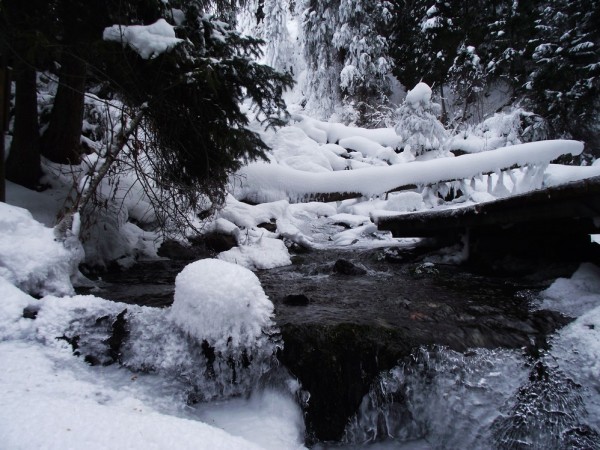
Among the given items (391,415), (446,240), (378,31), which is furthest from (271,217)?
(378,31)

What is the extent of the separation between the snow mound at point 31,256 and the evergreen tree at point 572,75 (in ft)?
48.8

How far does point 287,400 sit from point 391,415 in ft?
2.26

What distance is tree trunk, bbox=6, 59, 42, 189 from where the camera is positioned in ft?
16.6

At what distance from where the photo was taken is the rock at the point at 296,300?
128 inches

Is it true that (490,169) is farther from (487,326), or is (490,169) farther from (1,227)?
(1,227)

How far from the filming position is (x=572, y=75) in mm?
12055

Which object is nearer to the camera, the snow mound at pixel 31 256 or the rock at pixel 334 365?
the rock at pixel 334 365

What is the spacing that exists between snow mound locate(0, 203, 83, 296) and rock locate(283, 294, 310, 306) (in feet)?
5.93

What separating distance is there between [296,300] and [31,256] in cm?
217

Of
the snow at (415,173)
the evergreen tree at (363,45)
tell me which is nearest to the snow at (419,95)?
the snow at (415,173)

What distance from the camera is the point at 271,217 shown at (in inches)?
309

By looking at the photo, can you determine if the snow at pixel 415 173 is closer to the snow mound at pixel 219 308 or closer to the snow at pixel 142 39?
the snow at pixel 142 39

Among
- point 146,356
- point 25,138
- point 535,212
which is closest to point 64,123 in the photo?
point 25,138

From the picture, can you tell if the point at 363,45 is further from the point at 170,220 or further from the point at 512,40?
the point at 170,220
